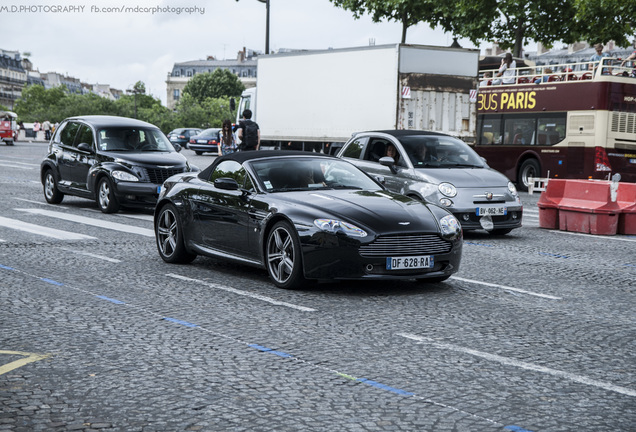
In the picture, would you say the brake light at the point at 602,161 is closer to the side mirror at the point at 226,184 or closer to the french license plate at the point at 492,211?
the french license plate at the point at 492,211

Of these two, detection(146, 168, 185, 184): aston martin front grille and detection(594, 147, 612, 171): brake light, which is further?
detection(594, 147, 612, 171): brake light

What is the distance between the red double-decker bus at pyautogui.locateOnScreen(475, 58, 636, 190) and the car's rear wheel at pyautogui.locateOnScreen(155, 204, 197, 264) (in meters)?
16.0

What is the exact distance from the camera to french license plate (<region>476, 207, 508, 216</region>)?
43.8 feet

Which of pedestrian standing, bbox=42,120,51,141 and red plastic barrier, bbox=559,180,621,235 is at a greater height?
pedestrian standing, bbox=42,120,51,141

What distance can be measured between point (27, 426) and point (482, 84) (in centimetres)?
2491

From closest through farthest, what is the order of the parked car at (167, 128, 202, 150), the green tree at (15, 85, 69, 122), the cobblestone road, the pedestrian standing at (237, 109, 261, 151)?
the cobblestone road → the pedestrian standing at (237, 109, 261, 151) → the parked car at (167, 128, 202, 150) → the green tree at (15, 85, 69, 122)

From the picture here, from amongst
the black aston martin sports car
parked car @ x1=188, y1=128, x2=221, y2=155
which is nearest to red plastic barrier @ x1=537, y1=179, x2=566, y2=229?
the black aston martin sports car

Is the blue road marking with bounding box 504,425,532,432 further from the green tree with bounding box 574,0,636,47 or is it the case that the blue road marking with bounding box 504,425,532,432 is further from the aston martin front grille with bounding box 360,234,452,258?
the green tree with bounding box 574,0,636,47

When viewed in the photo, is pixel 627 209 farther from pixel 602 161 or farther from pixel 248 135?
pixel 602 161

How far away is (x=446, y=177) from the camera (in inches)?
532

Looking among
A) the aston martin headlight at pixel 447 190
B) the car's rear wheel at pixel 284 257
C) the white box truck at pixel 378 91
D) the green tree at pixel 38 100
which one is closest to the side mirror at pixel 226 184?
the car's rear wheel at pixel 284 257

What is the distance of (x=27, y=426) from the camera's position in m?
4.23

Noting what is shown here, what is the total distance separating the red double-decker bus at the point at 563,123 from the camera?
77.0 feet

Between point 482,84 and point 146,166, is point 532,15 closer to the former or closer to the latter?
point 482,84
